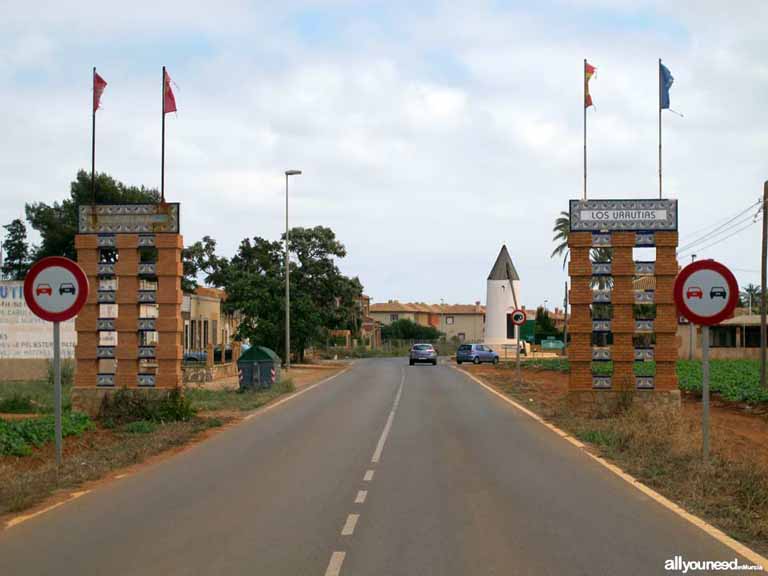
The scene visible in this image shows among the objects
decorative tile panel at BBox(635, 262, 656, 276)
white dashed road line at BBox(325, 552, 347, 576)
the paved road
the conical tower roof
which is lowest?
the paved road

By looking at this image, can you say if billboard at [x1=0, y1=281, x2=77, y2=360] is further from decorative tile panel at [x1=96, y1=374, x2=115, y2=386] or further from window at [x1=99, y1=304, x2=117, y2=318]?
decorative tile panel at [x1=96, y1=374, x2=115, y2=386]

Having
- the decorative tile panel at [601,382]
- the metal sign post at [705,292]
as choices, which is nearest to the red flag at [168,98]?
the decorative tile panel at [601,382]

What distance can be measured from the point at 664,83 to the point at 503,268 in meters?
64.9

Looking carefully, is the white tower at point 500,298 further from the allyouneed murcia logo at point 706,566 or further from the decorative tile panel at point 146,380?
the allyouneed murcia logo at point 706,566

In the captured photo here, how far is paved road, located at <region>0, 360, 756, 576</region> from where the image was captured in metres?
7.59

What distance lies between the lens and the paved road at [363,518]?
759 cm

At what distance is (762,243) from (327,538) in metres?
31.0

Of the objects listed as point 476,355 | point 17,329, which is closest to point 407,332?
point 476,355

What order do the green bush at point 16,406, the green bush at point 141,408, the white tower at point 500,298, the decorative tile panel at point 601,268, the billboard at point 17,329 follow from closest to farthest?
the green bush at point 141,408
the decorative tile panel at point 601,268
the green bush at point 16,406
the billboard at point 17,329
the white tower at point 500,298

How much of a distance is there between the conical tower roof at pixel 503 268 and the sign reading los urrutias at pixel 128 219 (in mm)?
65371

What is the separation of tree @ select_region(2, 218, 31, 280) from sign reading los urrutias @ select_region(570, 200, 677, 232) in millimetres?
57498

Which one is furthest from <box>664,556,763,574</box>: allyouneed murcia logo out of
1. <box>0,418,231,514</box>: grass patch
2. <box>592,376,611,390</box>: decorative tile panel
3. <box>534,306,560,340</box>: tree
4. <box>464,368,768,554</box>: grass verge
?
<box>534,306,560,340</box>: tree

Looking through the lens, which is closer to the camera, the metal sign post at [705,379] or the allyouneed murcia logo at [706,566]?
the allyouneed murcia logo at [706,566]

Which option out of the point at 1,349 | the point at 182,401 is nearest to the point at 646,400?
the point at 182,401
